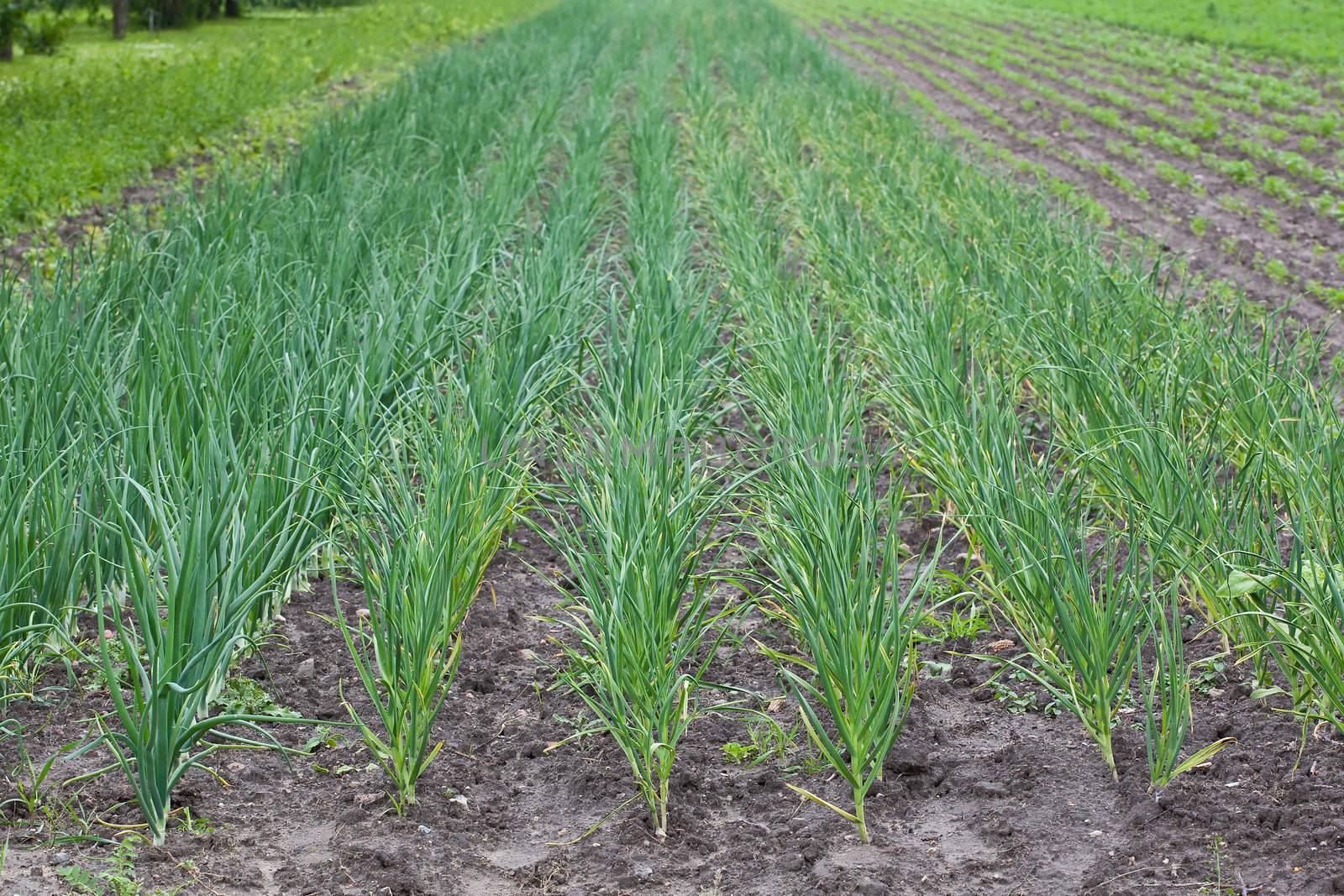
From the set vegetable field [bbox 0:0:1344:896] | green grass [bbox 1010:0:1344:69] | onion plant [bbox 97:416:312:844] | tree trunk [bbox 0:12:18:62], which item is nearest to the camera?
onion plant [bbox 97:416:312:844]

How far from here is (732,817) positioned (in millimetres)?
2441

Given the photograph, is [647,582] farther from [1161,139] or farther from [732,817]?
[1161,139]

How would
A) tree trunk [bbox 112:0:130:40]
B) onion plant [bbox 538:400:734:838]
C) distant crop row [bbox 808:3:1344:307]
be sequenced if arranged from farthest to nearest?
tree trunk [bbox 112:0:130:40], distant crop row [bbox 808:3:1344:307], onion plant [bbox 538:400:734:838]

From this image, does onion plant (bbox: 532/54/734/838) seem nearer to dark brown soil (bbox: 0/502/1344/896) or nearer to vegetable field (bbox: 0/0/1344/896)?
vegetable field (bbox: 0/0/1344/896)

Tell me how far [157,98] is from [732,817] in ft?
30.3

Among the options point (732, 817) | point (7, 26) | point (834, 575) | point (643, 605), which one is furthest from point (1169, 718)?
point (7, 26)

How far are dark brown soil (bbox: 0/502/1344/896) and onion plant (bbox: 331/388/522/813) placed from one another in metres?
0.12

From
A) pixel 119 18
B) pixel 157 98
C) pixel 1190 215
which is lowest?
pixel 119 18

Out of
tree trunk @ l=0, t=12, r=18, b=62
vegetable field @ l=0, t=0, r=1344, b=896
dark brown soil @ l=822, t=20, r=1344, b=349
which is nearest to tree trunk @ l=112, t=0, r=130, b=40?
tree trunk @ l=0, t=12, r=18, b=62

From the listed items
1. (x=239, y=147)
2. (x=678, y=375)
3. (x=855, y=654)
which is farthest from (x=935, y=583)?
(x=239, y=147)

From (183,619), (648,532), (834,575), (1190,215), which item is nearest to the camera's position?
(183,619)

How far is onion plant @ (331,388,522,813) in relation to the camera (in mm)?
2375

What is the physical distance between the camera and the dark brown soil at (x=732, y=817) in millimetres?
2197

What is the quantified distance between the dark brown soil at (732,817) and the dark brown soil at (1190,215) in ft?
6.32
